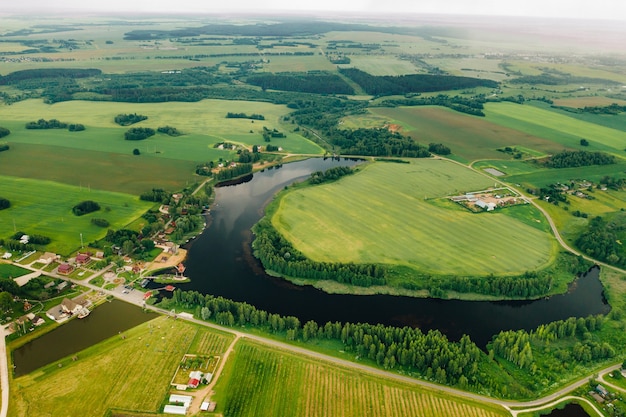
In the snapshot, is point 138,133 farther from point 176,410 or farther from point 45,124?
point 176,410

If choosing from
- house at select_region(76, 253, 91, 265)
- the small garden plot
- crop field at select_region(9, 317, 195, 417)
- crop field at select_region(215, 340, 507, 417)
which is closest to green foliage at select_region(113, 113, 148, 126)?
house at select_region(76, 253, 91, 265)

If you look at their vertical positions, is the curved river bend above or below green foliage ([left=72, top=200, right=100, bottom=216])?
below

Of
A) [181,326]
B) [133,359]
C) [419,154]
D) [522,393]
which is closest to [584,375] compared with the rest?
[522,393]

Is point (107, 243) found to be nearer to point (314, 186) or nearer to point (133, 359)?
point (133, 359)

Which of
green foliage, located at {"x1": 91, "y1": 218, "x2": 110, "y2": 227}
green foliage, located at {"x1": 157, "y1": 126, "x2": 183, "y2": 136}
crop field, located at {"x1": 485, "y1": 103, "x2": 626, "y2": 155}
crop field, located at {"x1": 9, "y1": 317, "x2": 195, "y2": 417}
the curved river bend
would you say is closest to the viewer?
crop field, located at {"x1": 9, "y1": 317, "x2": 195, "y2": 417}

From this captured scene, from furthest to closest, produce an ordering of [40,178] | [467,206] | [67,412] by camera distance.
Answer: [40,178]
[467,206]
[67,412]

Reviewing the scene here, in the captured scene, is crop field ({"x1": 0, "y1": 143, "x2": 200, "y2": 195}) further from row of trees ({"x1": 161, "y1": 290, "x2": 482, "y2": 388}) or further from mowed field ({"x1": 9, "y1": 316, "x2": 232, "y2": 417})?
mowed field ({"x1": 9, "y1": 316, "x2": 232, "y2": 417})
